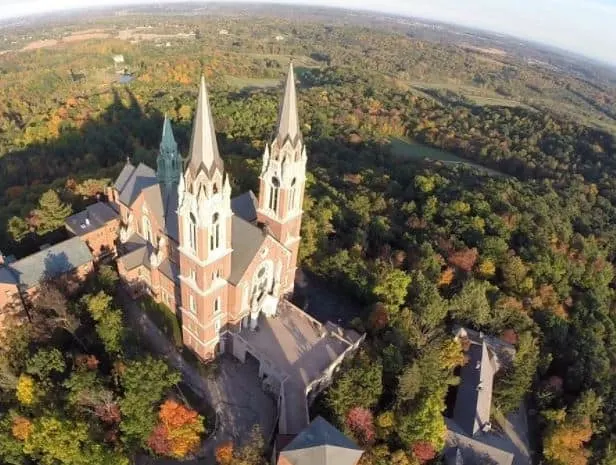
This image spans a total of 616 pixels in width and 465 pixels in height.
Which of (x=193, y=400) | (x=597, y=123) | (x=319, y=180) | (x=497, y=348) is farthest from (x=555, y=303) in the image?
(x=597, y=123)

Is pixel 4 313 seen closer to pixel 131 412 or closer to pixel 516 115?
pixel 131 412

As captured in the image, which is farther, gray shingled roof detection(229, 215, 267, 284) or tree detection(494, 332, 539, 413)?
tree detection(494, 332, 539, 413)

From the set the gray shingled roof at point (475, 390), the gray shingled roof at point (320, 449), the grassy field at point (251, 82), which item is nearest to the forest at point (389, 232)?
the grassy field at point (251, 82)

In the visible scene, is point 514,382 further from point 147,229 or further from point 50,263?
point 50,263

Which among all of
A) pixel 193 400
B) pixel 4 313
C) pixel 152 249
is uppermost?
pixel 152 249

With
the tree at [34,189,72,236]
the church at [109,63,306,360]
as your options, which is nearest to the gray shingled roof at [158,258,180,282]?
the church at [109,63,306,360]

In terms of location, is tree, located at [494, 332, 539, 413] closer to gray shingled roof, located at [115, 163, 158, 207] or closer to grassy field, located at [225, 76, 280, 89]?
gray shingled roof, located at [115, 163, 158, 207]

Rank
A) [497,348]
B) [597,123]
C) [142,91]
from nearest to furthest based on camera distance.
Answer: [497,348] → [142,91] → [597,123]
